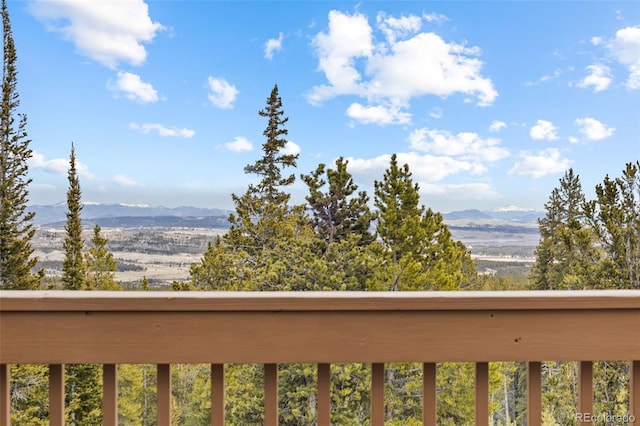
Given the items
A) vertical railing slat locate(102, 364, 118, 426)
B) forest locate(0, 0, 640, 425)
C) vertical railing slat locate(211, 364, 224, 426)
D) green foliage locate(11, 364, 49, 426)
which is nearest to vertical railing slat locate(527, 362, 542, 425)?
forest locate(0, 0, 640, 425)

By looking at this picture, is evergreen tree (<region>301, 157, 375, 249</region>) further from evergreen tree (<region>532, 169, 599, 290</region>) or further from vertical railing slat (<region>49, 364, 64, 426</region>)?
vertical railing slat (<region>49, 364, 64, 426</region>)

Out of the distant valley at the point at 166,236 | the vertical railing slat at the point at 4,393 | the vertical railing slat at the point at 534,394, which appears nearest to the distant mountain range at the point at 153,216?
the distant valley at the point at 166,236

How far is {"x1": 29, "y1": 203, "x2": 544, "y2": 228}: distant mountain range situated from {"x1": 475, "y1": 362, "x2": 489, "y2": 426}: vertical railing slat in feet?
3.01

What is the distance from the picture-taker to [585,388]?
70 cm

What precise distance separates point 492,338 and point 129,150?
1.30 meters

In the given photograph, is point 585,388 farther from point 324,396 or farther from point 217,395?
point 217,395

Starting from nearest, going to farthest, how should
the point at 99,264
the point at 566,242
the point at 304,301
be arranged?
the point at 304,301 < the point at 99,264 < the point at 566,242

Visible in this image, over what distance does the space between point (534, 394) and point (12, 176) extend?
1.40 meters

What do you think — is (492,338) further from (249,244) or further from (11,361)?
(249,244)

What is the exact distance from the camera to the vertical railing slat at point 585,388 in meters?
0.70

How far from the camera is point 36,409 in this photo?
1.06 metres

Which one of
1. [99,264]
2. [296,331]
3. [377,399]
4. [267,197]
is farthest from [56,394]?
[267,197]

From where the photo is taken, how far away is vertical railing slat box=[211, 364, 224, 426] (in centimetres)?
68

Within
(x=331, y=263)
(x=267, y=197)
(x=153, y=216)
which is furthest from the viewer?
(x=331, y=263)
